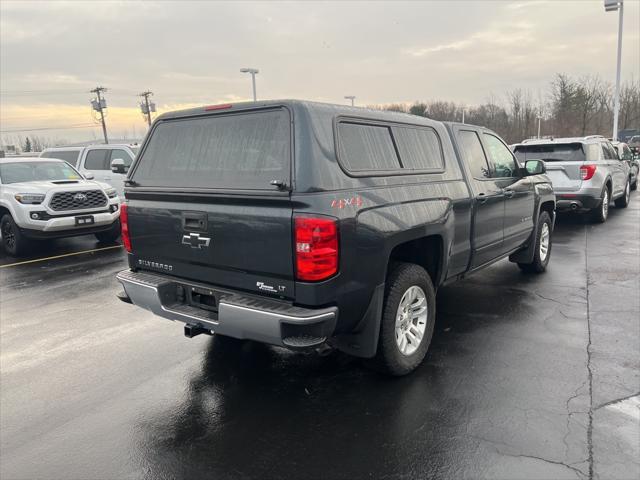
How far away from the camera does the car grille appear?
904 centimetres

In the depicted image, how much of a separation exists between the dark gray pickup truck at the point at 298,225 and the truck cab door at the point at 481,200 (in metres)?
0.31

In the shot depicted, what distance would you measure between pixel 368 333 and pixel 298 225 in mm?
985

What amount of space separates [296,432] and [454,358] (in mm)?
1678

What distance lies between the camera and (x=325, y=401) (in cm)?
353

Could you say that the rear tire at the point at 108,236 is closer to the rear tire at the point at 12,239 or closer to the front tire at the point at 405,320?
the rear tire at the point at 12,239

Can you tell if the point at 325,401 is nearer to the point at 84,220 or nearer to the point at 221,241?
the point at 221,241

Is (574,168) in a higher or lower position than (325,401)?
higher

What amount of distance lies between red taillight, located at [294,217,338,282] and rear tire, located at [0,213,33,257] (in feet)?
26.5

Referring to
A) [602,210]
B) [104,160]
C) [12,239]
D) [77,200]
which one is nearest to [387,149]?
[77,200]

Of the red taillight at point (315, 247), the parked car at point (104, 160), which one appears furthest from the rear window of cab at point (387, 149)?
the parked car at point (104, 160)

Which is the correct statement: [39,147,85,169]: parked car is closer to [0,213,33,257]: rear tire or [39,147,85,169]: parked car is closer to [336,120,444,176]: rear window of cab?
[0,213,33,257]: rear tire

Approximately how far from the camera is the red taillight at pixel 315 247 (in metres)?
2.92

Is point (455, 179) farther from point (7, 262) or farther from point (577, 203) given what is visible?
point (7, 262)

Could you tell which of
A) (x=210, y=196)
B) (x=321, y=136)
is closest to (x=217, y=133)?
(x=210, y=196)
